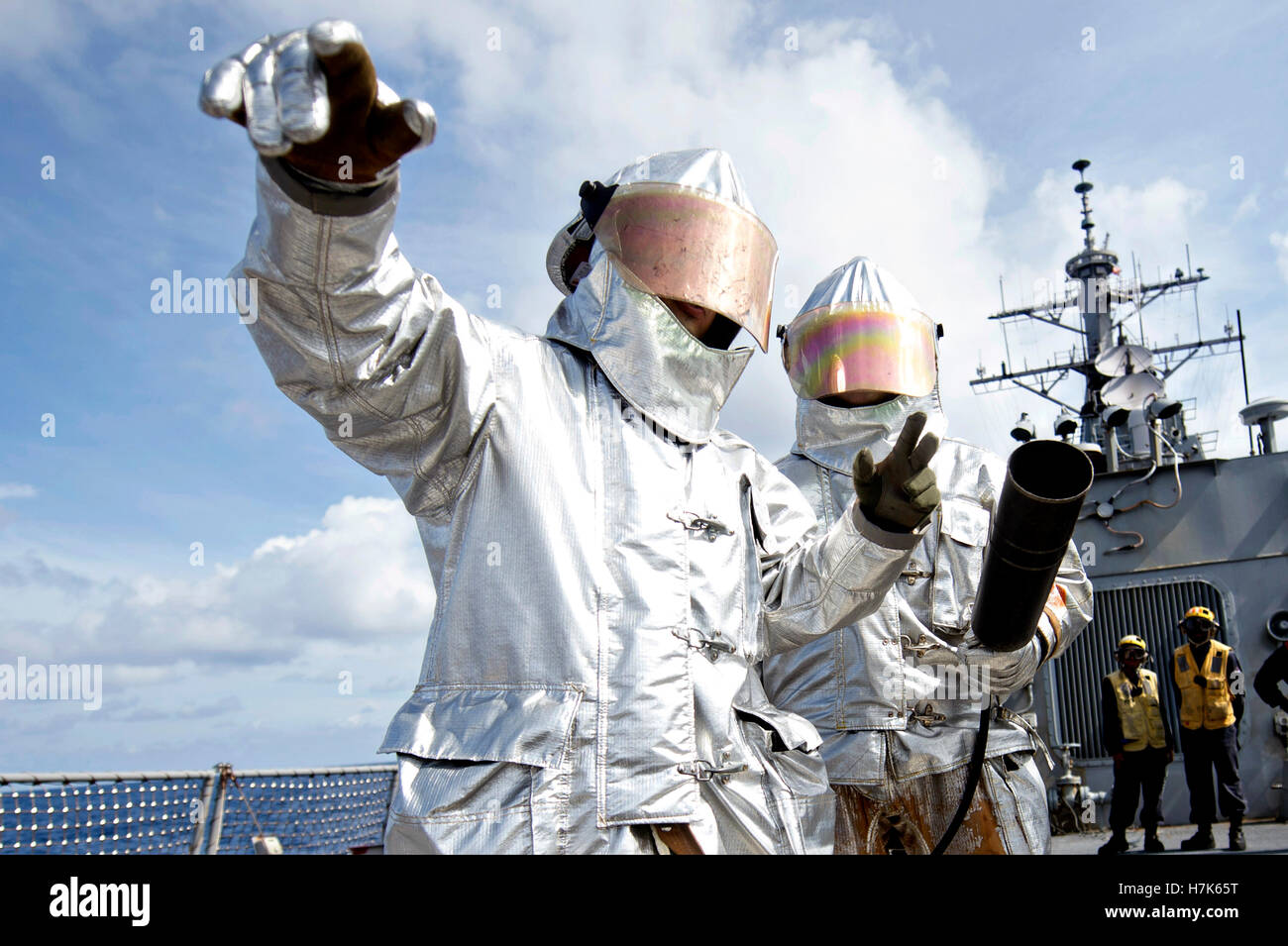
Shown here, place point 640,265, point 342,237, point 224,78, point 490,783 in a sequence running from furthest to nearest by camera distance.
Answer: point 640,265, point 490,783, point 342,237, point 224,78

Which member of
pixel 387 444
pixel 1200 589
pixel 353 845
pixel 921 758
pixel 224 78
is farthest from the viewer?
pixel 1200 589

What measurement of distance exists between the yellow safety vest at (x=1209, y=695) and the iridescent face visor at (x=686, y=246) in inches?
254

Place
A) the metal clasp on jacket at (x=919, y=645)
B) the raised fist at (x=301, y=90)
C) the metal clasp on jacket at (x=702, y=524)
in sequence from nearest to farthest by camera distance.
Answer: the raised fist at (x=301, y=90) < the metal clasp on jacket at (x=702, y=524) < the metal clasp on jacket at (x=919, y=645)

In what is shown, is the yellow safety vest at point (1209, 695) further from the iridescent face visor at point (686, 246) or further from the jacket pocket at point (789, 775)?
the iridescent face visor at point (686, 246)

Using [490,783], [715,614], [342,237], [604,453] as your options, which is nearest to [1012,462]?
[715,614]

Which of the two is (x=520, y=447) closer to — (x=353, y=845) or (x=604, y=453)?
(x=604, y=453)

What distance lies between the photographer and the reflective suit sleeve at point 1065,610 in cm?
392

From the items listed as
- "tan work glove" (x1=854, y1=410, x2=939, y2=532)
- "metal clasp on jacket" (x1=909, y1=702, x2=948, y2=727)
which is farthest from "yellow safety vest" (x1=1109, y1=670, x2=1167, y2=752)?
"tan work glove" (x1=854, y1=410, x2=939, y2=532)

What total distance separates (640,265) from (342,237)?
3.38ft

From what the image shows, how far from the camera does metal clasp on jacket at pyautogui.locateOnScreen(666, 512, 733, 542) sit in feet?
7.80

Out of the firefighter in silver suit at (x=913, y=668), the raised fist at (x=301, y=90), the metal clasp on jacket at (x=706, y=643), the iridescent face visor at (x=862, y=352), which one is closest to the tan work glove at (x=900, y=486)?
the metal clasp on jacket at (x=706, y=643)

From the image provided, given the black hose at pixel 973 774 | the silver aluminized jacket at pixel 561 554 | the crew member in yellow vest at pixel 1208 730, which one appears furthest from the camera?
the crew member in yellow vest at pixel 1208 730

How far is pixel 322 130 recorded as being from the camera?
1511mm

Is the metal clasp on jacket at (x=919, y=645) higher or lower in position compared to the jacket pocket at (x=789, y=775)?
higher
